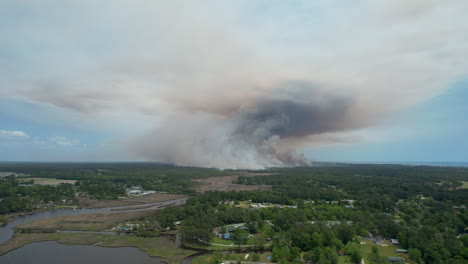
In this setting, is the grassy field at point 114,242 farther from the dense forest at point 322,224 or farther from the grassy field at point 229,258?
the dense forest at point 322,224

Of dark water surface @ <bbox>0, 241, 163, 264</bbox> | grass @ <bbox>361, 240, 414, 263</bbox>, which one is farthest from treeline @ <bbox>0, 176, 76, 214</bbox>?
grass @ <bbox>361, 240, 414, 263</bbox>

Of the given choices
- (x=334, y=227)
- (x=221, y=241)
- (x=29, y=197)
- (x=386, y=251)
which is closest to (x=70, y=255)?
(x=221, y=241)

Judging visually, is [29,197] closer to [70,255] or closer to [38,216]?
[38,216]

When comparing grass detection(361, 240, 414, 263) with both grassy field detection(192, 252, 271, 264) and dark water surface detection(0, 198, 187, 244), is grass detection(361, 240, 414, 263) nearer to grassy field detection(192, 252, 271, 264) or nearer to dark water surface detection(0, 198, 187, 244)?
grassy field detection(192, 252, 271, 264)

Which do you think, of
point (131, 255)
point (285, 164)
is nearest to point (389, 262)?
point (131, 255)

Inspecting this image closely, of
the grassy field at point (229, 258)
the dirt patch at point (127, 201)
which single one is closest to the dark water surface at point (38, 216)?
the dirt patch at point (127, 201)

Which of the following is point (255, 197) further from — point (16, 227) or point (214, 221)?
point (16, 227)
